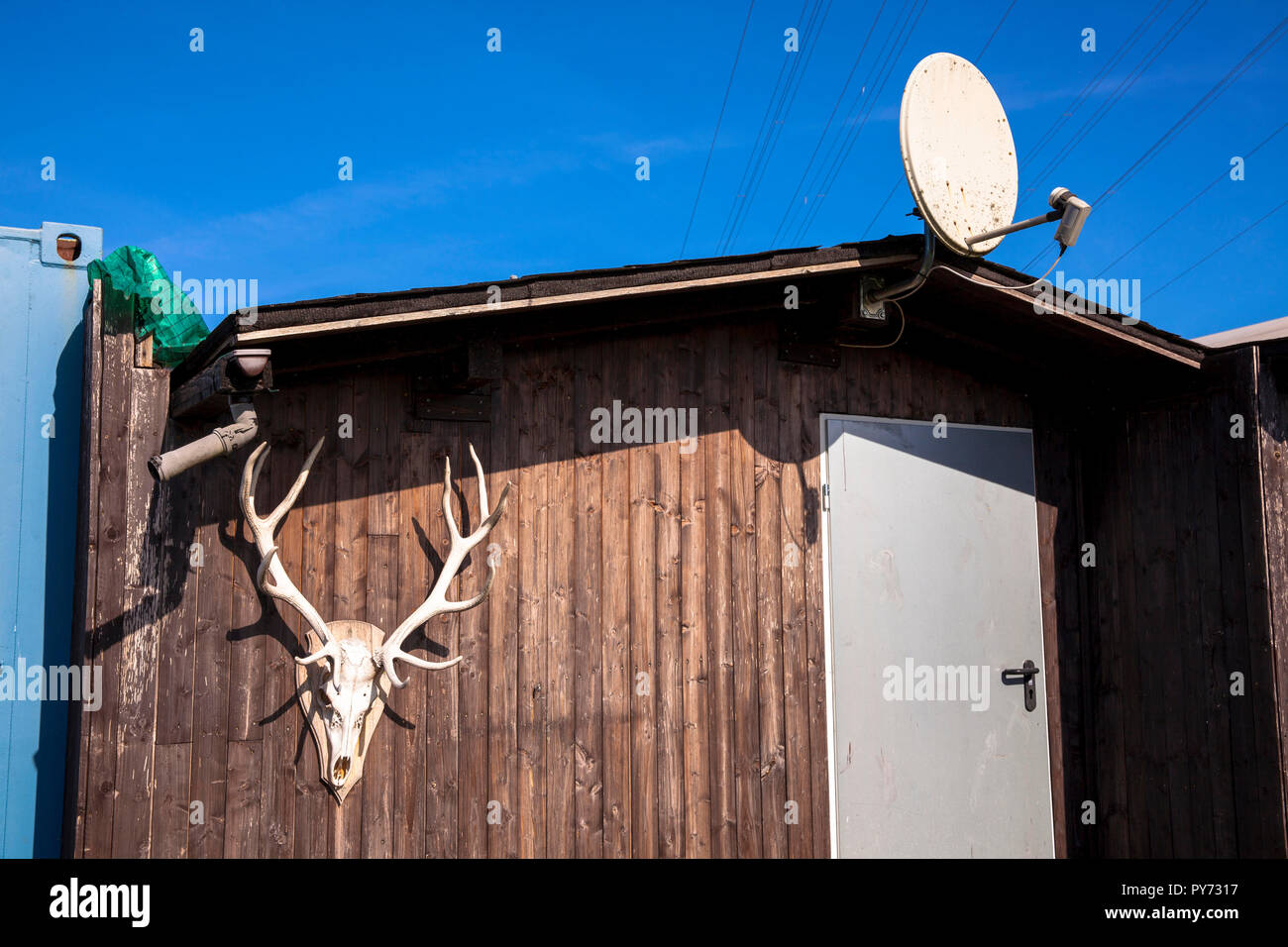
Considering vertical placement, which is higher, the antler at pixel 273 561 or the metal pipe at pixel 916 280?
the metal pipe at pixel 916 280

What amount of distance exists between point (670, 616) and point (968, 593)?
5.72 feet

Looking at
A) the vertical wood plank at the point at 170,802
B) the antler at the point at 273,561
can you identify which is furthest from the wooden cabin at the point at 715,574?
the antler at the point at 273,561

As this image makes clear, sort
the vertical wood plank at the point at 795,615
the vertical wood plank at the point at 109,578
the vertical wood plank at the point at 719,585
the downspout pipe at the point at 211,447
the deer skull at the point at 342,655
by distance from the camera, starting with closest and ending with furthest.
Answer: the downspout pipe at the point at 211,447 → the vertical wood plank at the point at 109,578 → the deer skull at the point at 342,655 → the vertical wood plank at the point at 719,585 → the vertical wood plank at the point at 795,615

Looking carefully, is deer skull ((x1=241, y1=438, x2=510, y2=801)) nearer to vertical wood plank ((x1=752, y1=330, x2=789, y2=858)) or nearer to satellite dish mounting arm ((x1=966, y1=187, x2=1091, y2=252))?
vertical wood plank ((x1=752, y1=330, x2=789, y2=858))

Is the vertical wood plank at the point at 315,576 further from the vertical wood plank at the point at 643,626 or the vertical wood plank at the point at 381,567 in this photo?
the vertical wood plank at the point at 643,626

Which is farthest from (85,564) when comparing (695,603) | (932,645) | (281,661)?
(932,645)

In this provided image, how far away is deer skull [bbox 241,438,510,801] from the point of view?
4.49 meters

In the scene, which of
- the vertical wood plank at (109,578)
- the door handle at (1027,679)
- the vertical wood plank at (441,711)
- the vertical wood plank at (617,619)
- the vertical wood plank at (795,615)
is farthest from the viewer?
the door handle at (1027,679)

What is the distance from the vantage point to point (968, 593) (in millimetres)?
6098

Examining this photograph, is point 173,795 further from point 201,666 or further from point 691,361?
point 691,361

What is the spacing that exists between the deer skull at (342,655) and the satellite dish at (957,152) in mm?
2380

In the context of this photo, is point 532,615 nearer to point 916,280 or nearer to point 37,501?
point 37,501

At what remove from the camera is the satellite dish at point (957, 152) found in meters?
5.14

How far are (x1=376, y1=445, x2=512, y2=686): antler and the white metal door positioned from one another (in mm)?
1897
